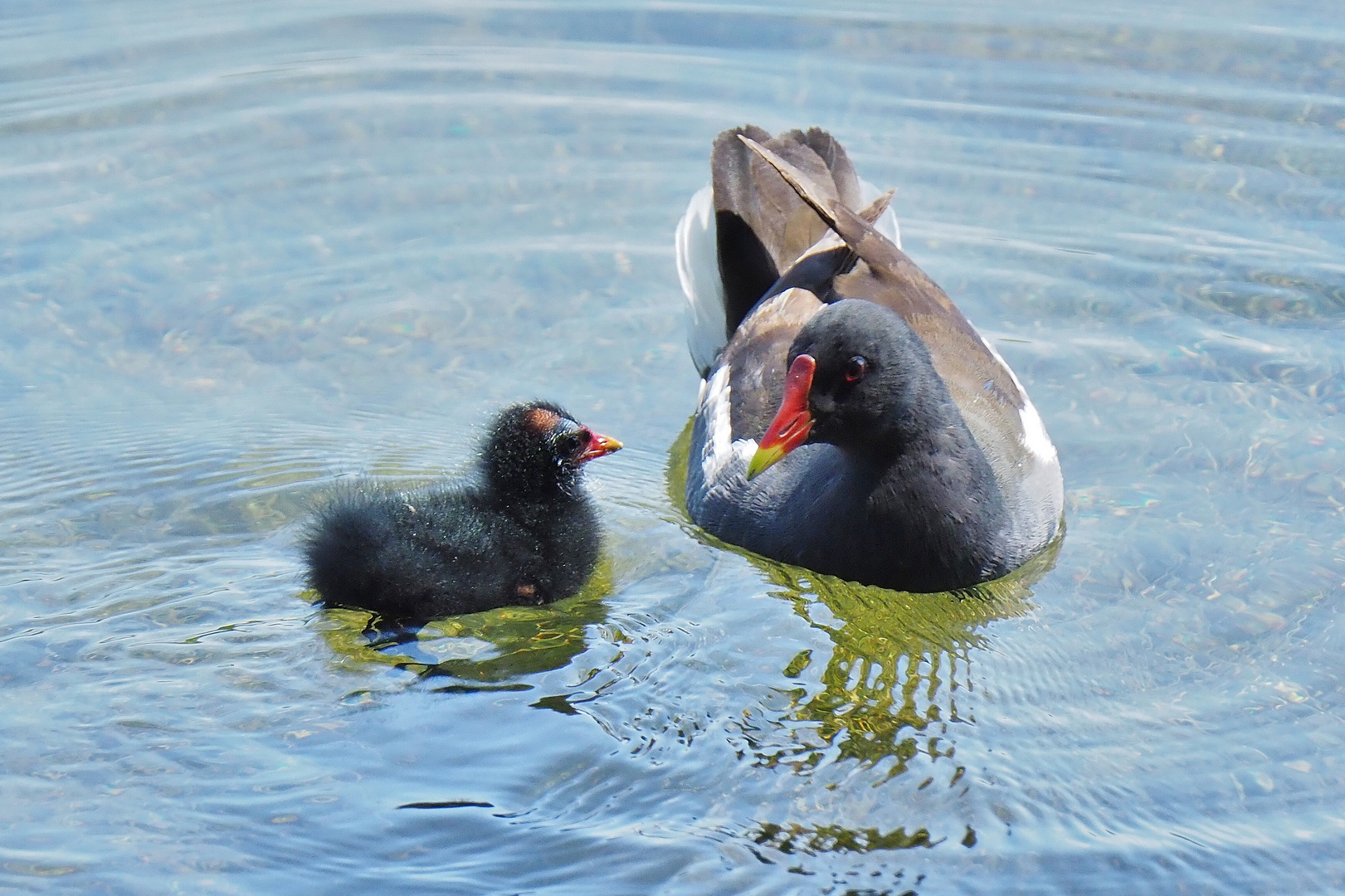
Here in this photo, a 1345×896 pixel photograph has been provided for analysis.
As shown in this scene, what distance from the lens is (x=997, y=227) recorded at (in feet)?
27.3

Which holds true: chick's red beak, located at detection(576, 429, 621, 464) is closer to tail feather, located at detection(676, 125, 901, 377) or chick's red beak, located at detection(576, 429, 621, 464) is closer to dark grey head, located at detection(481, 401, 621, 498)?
dark grey head, located at detection(481, 401, 621, 498)

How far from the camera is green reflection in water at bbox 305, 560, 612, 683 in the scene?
4.87 m

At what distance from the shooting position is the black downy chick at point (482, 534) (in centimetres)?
494

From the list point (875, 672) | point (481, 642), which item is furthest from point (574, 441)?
point (875, 672)

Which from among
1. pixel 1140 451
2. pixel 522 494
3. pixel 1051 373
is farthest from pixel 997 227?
pixel 522 494

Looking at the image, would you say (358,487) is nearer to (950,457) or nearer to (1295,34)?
(950,457)

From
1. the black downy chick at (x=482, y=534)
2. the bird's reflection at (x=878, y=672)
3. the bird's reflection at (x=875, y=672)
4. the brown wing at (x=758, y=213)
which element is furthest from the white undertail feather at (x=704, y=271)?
the black downy chick at (x=482, y=534)

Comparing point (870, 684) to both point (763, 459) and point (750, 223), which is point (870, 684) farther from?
point (750, 223)

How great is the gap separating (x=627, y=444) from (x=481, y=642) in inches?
73.4

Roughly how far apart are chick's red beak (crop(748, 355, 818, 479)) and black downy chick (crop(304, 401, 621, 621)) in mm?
557

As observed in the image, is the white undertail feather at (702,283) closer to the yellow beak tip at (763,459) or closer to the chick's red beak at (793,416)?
the chick's red beak at (793,416)

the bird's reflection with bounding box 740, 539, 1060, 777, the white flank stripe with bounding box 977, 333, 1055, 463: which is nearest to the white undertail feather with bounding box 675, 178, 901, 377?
the white flank stripe with bounding box 977, 333, 1055, 463

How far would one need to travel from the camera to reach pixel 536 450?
5352 mm

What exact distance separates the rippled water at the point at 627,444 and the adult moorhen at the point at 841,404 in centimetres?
21
